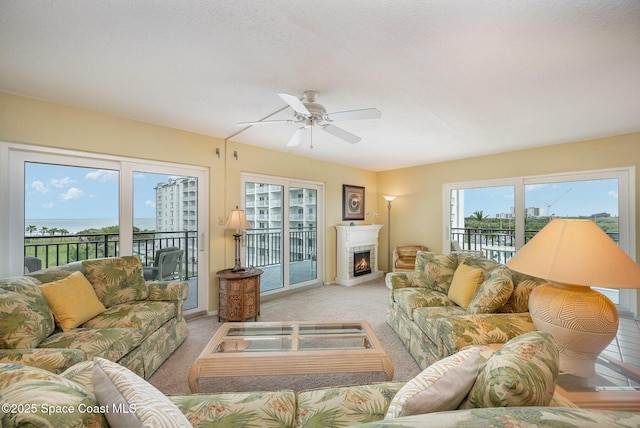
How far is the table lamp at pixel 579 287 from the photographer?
1.29m

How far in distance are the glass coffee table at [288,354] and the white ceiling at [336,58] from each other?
6.60 feet

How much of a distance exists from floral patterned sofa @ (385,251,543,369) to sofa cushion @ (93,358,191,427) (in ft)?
→ 5.31

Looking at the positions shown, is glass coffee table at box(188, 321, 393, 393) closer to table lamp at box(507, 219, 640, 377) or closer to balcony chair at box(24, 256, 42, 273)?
table lamp at box(507, 219, 640, 377)

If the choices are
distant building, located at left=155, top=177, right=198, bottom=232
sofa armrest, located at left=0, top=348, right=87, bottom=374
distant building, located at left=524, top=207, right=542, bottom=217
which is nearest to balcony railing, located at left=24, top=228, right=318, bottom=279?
distant building, located at left=155, top=177, right=198, bottom=232

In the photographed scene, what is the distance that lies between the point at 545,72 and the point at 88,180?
4.27 metres

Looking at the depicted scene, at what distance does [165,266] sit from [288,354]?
93.6 inches

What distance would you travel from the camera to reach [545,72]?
6.25ft

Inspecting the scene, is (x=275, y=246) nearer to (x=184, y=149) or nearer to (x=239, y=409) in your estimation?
(x=184, y=149)

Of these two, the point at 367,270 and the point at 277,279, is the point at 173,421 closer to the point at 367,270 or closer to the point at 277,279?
the point at 277,279

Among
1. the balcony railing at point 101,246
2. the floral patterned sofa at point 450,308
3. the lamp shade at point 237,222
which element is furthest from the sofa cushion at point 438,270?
the balcony railing at point 101,246

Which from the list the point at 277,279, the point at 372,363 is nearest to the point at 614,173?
the point at 372,363

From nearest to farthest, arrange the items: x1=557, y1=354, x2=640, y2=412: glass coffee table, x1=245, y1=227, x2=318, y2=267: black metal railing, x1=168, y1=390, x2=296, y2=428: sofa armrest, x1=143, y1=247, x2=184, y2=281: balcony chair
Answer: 1. x1=168, y1=390, x2=296, y2=428: sofa armrest
2. x1=557, y1=354, x2=640, y2=412: glass coffee table
3. x1=143, y1=247, x2=184, y2=281: balcony chair
4. x1=245, y1=227, x2=318, y2=267: black metal railing

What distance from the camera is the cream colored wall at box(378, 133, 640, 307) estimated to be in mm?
3395

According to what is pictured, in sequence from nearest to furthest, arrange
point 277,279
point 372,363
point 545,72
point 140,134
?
point 372,363
point 545,72
point 140,134
point 277,279
